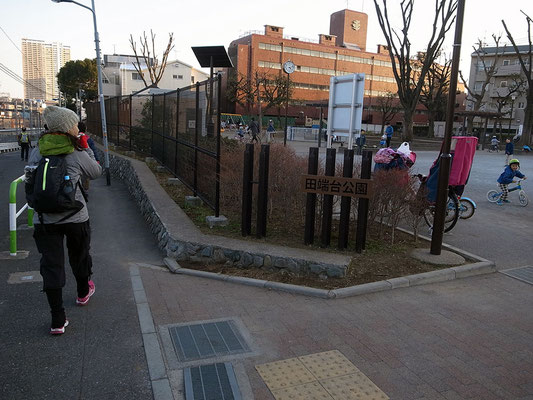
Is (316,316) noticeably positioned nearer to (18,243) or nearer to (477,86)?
(18,243)

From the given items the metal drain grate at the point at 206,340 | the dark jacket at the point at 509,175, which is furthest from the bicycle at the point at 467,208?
the metal drain grate at the point at 206,340

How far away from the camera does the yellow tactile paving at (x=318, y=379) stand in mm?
3008

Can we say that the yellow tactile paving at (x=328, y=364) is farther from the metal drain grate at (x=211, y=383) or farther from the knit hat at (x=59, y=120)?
the knit hat at (x=59, y=120)

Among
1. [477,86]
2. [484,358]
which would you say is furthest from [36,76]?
[484,358]

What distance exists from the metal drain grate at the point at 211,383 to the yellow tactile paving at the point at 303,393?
0.30 m

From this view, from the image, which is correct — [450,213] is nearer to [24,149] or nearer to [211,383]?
[211,383]

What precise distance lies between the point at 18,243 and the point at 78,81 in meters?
68.7

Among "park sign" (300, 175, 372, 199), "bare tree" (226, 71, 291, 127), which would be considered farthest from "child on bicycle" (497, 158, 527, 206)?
"bare tree" (226, 71, 291, 127)

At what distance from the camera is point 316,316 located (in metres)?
4.31

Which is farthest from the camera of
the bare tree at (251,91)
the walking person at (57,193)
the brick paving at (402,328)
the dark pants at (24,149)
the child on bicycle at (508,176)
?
the bare tree at (251,91)

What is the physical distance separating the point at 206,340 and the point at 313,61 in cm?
7614

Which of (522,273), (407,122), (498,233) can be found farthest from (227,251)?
(407,122)

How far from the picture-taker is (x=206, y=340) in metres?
3.76

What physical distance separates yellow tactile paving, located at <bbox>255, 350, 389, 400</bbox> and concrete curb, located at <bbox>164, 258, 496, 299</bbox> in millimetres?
1309
